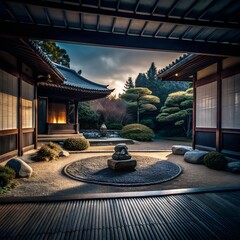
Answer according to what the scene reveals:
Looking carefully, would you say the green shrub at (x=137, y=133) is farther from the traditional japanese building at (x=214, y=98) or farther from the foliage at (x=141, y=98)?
the traditional japanese building at (x=214, y=98)

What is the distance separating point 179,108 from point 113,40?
1763 centimetres

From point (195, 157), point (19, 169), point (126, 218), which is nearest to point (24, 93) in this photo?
point (19, 169)

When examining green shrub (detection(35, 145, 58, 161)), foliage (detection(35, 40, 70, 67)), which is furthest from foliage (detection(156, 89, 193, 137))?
foliage (detection(35, 40, 70, 67))

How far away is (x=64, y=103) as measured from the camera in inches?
524

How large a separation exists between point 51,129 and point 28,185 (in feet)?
26.7

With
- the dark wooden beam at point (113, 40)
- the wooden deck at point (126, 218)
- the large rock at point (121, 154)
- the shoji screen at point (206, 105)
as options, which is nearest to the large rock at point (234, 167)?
the shoji screen at point (206, 105)

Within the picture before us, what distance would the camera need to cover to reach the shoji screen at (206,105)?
7754 millimetres

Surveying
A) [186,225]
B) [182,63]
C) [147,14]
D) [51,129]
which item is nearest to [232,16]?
[147,14]

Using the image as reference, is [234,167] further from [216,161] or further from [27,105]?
[27,105]

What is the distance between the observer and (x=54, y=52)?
2133cm

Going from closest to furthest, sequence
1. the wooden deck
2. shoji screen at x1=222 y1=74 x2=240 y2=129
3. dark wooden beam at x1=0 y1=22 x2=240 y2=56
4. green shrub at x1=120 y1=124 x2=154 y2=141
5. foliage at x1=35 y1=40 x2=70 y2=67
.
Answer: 1. the wooden deck
2. dark wooden beam at x1=0 y1=22 x2=240 y2=56
3. shoji screen at x1=222 y1=74 x2=240 y2=129
4. green shrub at x1=120 y1=124 x2=154 y2=141
5. foliage at x1=35 y1=40 x2=70 y2=67

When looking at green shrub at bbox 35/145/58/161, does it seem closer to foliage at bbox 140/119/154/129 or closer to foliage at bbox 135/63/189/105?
foliage at bbox 140/119/154/129

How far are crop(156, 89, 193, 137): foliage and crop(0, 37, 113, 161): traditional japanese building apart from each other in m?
9.62

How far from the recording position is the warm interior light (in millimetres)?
12562
